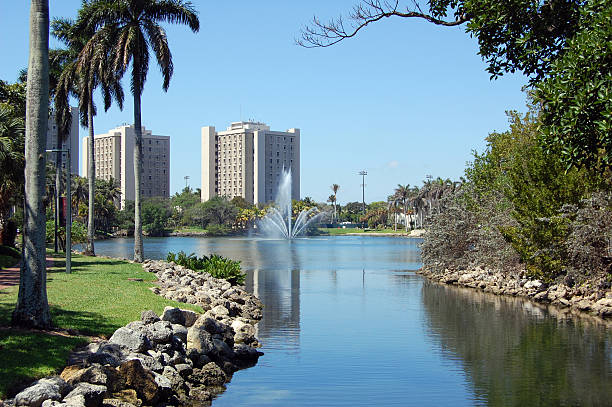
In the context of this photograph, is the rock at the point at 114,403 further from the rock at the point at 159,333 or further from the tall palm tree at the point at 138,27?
the tall palm tree at the point at 138,27

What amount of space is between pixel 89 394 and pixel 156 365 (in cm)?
276

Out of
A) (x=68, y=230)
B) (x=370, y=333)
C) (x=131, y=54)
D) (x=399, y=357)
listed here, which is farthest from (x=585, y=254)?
(x=131, y=54)

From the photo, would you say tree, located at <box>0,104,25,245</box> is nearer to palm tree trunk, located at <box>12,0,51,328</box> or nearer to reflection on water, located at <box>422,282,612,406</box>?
palm tree trunk, located at <box>12,0,51,328</box>

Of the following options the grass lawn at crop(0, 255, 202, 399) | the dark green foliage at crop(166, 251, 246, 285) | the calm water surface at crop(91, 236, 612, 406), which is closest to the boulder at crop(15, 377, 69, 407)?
the grass lawn at crop(0, 255, 202, 399)

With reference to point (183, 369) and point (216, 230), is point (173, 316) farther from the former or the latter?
point (216, 230)

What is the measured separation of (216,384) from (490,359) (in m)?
7.01

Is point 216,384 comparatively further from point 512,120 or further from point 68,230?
point 512,120

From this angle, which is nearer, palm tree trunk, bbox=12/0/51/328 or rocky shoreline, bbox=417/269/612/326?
palm tree trunk, bbox=12/0/51/328

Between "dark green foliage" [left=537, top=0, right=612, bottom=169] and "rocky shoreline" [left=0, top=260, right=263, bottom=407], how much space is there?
26.3ft

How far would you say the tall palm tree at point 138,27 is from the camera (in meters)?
32.8

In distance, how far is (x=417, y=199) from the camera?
438 ft

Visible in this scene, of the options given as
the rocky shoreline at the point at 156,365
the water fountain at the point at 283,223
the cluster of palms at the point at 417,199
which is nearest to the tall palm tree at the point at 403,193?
the cluster of palms at the point at 417,199

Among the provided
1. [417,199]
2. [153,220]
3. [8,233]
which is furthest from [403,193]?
[8,233]

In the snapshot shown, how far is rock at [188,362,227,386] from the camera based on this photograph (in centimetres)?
1362
